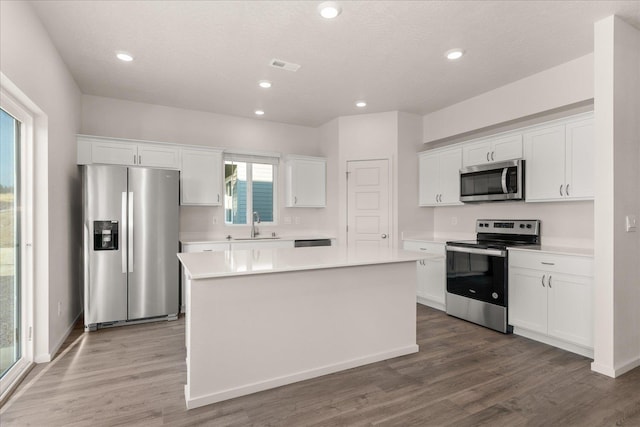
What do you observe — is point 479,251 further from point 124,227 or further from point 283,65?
point 124,227

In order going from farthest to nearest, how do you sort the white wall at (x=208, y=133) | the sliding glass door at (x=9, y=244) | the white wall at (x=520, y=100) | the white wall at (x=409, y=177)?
the white wall at (x=409, y=177) → the white wall at (x=208, y=133) → the white wall at (x=520, y=100) → the sliding glass door at (x=9, y=244)

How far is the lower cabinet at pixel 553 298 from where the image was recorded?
2857mm

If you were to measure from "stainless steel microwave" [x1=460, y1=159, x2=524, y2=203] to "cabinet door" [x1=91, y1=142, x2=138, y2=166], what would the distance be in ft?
13.3

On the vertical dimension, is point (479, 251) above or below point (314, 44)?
below

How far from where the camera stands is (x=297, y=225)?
18.1 feet

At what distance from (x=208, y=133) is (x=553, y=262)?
14.6ft

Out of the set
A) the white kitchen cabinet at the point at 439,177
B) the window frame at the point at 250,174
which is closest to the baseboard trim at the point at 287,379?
the white kitchen cabinet at the point at 439,177

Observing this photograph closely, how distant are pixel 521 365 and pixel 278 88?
3.63 m

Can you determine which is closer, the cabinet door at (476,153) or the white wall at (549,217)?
the white wall at (549,217)

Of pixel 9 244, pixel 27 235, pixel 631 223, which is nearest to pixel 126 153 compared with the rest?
pixel 27 235

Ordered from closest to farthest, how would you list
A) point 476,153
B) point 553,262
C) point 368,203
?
point 553,262 → point 476,153 → point 368,203

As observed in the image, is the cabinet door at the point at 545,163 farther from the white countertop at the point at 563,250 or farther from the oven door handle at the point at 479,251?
the oven door handle at the point at 479,251

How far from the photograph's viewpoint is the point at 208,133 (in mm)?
4926

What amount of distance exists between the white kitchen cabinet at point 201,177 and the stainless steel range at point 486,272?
3.07 metres
